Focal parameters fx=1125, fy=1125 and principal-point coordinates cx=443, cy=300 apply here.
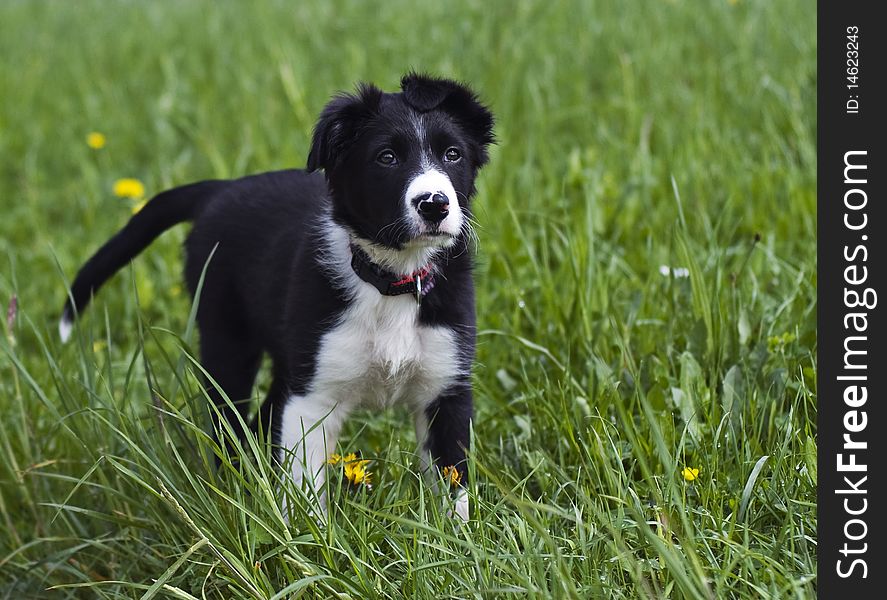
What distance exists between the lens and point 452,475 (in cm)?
269

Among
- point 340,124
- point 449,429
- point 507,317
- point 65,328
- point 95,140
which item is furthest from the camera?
point 95,140

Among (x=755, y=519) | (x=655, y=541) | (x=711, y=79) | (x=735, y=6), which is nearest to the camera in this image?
(x=655, y=541)

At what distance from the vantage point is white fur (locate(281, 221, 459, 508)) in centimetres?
289

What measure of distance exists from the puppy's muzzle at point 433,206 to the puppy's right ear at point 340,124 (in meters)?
0.33

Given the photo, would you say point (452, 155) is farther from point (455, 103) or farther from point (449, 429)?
point (449, 429)

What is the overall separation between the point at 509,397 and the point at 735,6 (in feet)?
14.0

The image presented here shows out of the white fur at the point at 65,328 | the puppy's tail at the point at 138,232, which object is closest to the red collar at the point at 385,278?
the puppy's tail at the point at 138,232

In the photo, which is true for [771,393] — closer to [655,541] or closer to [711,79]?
[655,541]

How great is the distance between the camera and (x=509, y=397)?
3480 mm

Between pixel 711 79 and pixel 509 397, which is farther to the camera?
pixel 711 79

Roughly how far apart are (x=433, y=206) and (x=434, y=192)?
3cm

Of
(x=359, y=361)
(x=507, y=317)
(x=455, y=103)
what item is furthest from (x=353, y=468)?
(x=507, y=317)
